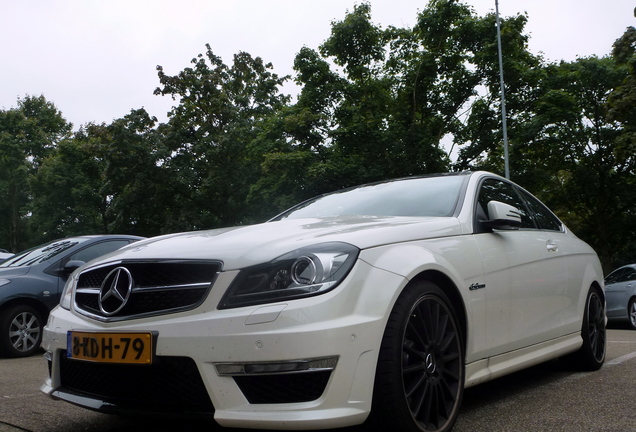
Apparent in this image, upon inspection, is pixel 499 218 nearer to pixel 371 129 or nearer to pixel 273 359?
pixel 273 359

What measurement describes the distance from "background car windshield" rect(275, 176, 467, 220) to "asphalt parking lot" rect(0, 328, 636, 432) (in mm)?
1114

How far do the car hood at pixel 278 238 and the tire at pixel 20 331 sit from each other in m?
4.34

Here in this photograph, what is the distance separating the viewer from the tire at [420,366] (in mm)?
2814

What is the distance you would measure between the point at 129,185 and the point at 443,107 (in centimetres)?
1393

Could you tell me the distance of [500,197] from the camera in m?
4.55

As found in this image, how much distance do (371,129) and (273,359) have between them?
2230 centimetres

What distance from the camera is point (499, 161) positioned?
2562cm

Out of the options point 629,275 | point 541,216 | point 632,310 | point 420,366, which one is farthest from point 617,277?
point 420,366

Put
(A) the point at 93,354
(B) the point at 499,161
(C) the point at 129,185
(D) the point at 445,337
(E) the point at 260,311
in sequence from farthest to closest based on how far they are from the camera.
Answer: (C) the point at 129,185
(B) the point at 499,161
(D) the point at 445,337
(A) the point at 93,354
(E) the point at 260,311

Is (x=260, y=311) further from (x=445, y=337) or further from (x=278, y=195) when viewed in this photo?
(x=278, y=195)

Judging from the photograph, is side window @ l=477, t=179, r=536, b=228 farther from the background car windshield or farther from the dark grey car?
the dark grey car

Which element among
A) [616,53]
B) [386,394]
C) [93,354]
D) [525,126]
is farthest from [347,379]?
[525,126]

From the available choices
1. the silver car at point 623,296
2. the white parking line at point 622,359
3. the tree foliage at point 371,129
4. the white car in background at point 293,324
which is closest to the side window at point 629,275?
the silver car at point 623,296

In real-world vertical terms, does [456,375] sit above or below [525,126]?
below
